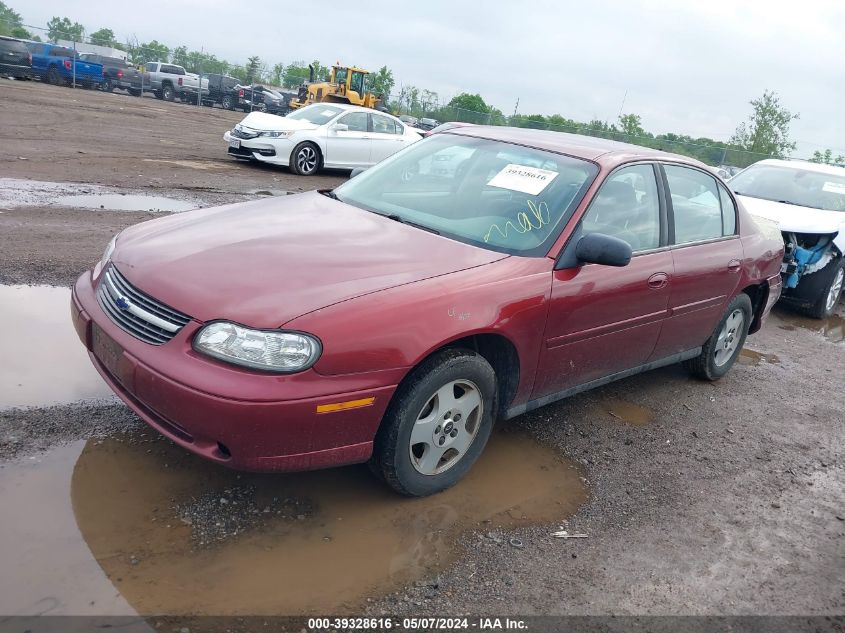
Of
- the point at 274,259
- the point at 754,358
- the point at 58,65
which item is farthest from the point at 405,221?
the point at 58,65

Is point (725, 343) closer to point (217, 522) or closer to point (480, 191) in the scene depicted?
point (480, 191)

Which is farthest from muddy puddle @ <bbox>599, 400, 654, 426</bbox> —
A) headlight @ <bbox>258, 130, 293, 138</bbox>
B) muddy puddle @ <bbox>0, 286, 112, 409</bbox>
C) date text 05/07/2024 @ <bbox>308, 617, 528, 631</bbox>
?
headlight @ <bbox>258, 130, 293, 138</bbox>

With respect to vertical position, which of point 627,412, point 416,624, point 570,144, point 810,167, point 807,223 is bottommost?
point 416,624

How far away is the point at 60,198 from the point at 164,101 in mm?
28979

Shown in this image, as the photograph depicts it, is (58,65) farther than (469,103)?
No

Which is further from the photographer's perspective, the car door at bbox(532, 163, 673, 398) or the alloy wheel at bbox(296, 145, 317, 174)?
the alloy wheel at bbox(296, 145, 317, 174)

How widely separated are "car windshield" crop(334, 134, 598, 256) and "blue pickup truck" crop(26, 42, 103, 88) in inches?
1227

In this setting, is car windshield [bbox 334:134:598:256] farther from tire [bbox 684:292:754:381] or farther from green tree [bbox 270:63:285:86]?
green tree [bbox 270:63:285:86]

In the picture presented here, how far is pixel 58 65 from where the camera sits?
3039 cm

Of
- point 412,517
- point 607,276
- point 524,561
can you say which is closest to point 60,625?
point 412,517

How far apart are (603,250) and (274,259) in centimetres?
163

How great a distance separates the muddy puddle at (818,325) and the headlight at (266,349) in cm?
676

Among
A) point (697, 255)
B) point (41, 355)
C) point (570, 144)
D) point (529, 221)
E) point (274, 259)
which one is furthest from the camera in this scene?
point (697, 255)

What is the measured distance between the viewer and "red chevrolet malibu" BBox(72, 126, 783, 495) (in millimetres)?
2838
